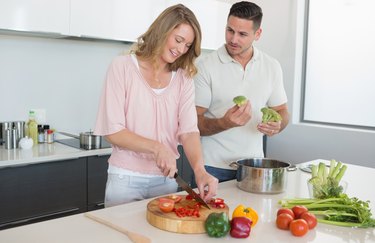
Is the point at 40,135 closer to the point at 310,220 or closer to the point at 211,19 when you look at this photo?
the point at 211,19

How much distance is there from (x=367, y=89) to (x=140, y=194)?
254cm

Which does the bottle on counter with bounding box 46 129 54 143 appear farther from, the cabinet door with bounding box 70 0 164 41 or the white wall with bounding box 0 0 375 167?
the cabinet door with bounding box 70 0 164 41

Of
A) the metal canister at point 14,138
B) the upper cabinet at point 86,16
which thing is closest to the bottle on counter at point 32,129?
the metal canister at point 14,138

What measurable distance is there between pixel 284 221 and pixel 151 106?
69 cm

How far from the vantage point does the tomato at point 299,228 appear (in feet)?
4.43

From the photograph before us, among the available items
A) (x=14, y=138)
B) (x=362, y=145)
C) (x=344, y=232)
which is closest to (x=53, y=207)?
(x=14, y=138)

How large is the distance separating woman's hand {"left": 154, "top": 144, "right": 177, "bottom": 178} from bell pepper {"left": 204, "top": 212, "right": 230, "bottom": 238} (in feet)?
0.81

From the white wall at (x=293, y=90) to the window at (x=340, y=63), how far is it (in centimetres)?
11

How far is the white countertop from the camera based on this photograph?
2.41 m

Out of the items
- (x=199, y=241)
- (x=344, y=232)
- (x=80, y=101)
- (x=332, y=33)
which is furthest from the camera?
(x=332, y=33)

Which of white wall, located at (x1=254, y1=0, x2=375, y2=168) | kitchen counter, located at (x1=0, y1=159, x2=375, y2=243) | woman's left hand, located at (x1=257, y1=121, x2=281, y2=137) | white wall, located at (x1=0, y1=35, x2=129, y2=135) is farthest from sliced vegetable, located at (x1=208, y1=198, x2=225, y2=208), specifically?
white wall, located at (x1=254, y1=0, x2=375, y2=168)

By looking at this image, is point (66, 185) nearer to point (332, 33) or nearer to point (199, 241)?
point (199, 241)

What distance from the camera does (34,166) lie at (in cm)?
249

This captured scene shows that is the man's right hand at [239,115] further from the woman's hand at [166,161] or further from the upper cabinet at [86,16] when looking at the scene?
the upper cabinet at [86,16]
